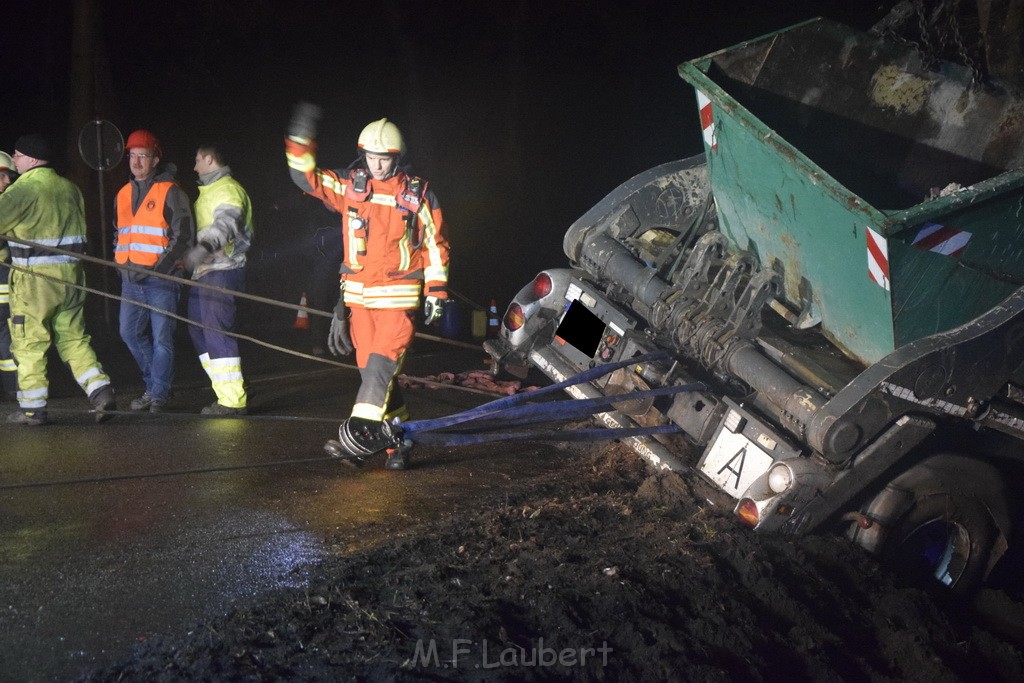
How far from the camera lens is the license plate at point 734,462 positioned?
424 cm

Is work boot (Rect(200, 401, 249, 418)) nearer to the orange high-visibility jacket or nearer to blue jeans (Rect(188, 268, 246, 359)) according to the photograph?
blue jeans (Rect(188, 268, 246, 359))

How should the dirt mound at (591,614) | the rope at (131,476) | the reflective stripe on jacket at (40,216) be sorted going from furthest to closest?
the reflective stripe on jacket at (40,216) → the rope at (131,476) → the dirt mound at (591,614)

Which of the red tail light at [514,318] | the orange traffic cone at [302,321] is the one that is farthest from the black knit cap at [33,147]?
the orange traffic cone at [302,321]

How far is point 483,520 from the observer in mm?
4246

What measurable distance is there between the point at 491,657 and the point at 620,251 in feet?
9.92

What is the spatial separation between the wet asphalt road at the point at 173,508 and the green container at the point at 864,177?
75.2 inches

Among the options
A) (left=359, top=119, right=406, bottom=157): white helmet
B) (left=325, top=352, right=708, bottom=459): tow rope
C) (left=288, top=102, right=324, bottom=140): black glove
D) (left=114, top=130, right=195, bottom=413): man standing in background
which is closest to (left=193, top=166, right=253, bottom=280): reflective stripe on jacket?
(left=114, top=130, right=195, bottom=413): man standing in background

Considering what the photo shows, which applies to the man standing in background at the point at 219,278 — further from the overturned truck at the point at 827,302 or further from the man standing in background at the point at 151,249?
the overturned truck at the point at 827,302

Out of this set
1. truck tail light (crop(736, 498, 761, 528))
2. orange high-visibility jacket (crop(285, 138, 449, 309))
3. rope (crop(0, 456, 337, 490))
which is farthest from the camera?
orange high-visibility jacket (crop(285, 138, 449, 309))

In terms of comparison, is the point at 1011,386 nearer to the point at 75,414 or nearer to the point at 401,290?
the point at 401,290

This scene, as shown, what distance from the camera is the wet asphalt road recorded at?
332 cm

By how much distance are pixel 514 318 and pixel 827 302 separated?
2.01 meters

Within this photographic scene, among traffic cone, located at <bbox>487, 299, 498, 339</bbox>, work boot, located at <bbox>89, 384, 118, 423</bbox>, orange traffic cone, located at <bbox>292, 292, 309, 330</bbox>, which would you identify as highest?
work boot, located at <bbox>89, 384, 118, 423</bbox>

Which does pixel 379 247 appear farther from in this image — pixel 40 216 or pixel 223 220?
pixel 40 216
